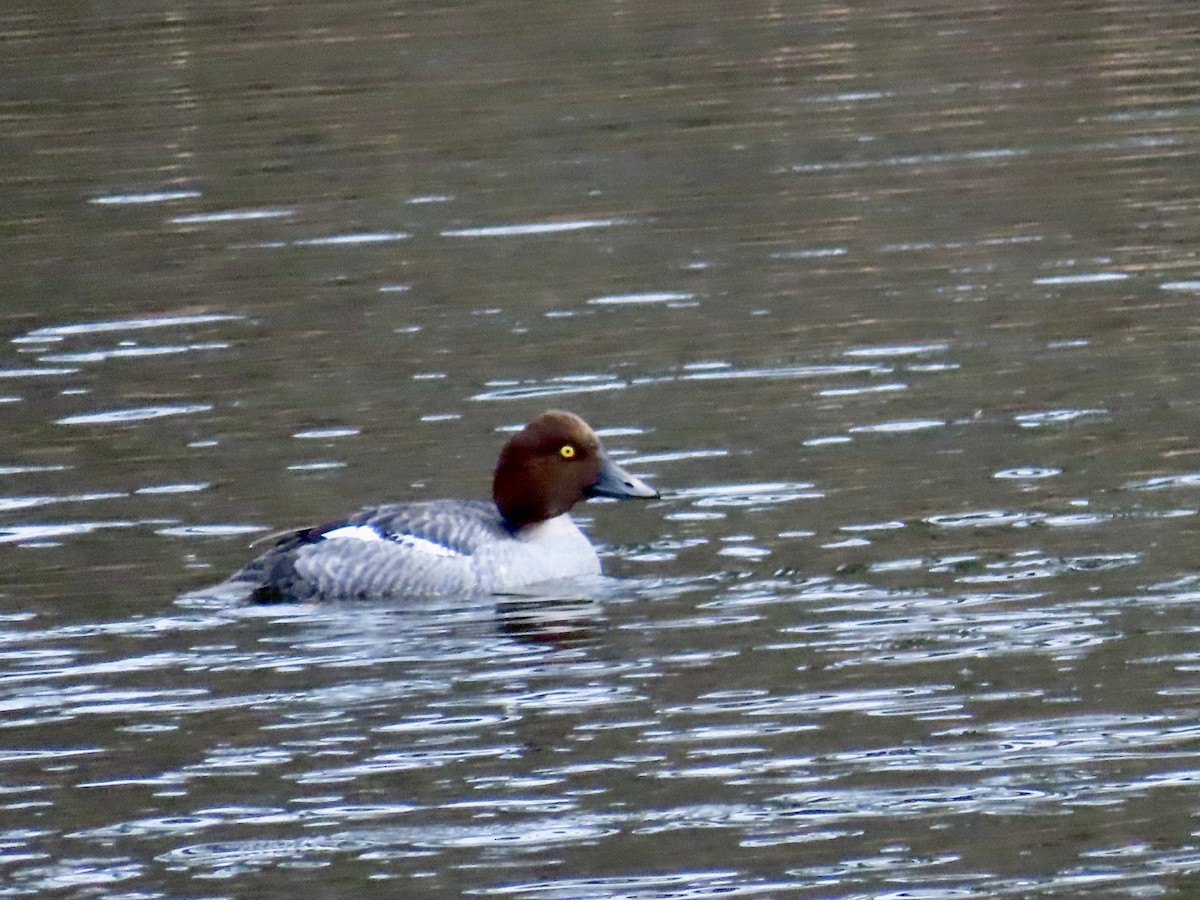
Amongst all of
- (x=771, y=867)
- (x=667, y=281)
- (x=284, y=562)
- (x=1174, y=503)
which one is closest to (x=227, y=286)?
(x=667, y=281)

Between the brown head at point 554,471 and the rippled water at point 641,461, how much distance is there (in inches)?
15.4

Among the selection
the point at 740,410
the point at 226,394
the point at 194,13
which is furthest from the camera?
the point at 194,13

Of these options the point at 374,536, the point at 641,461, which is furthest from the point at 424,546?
the point at 641,461

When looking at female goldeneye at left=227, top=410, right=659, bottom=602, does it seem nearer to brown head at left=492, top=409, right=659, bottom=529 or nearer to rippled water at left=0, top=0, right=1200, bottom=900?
brown head at left=492, top=409, right=659, bottom=529

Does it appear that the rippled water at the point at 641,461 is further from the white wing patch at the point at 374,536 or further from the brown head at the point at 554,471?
the brown head at the point at 554,471

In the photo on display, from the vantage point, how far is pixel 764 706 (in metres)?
10.1

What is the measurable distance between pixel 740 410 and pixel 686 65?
12809mm

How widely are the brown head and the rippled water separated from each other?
1.28ft

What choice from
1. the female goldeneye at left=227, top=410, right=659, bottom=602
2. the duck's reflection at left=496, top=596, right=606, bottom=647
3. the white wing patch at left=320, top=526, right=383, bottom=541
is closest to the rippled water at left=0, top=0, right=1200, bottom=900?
the duck's reflection at left=496, top=596, right=606, bottom=647

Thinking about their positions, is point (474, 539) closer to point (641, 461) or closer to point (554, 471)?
point (554, 471)

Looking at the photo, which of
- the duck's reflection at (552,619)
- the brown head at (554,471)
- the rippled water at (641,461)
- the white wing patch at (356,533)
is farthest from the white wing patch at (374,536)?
the brown head at (554,471)

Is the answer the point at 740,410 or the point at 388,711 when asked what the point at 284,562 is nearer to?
the point at 388,711

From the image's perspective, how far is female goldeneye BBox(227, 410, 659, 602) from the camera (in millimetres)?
12438

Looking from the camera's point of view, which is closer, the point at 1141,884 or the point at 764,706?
the point at 1141,884
